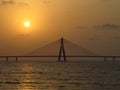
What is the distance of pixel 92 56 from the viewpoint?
174 meters

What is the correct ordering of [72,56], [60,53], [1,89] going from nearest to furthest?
1. [1,89]
2. [60,53]
3. [72,56]

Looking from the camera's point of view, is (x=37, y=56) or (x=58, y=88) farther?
(x=37, y=56)

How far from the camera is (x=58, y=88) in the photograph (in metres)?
47.6

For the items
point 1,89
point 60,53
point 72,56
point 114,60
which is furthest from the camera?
point 114,60

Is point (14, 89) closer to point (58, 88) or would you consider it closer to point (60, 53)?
point (58, 88)

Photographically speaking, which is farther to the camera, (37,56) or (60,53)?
(37,56)

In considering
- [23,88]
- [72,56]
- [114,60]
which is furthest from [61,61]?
[23,88]

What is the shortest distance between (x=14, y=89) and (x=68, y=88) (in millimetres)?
4928

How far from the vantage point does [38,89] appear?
46.5m

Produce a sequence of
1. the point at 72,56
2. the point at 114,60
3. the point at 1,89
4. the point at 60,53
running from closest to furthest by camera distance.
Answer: the point at 1,89 < the point at 60,53 < the point at 72,56 < the point at 114,60

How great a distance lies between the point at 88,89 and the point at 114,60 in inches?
5810

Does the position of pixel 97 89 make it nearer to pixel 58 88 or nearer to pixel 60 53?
pixel 58 88

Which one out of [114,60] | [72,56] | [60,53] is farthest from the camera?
[114,60]

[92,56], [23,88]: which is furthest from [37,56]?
[23,88]
